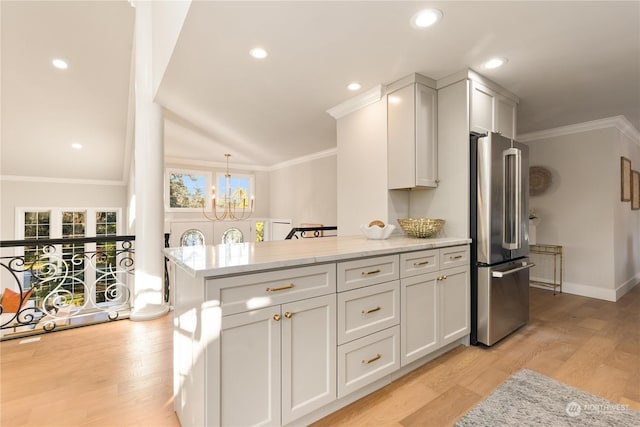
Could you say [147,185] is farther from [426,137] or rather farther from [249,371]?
[426,137]

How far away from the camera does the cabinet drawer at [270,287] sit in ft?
4.15

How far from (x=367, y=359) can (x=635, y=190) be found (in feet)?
17.9

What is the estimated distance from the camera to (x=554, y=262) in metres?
4.15

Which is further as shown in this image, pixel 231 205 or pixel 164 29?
pixel 231 205

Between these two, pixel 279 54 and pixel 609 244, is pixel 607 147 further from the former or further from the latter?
pixel 279 54

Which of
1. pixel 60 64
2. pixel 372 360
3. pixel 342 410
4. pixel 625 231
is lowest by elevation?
pixel 342 410

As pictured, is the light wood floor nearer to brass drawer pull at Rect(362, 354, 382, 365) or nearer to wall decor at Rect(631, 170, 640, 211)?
brass drawer pull at Rect(362, 354, 382, 365)

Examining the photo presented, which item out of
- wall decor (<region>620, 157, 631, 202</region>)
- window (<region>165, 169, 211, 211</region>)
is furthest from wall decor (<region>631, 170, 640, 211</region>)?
window (<region>165, 169, 211, 211</region>)

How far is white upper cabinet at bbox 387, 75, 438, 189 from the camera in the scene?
268cm

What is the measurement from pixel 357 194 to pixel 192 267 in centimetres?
233

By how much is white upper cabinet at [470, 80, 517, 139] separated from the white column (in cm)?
341

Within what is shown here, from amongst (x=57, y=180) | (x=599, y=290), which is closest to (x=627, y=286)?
(x=599, y=290)

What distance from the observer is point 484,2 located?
1.79 m

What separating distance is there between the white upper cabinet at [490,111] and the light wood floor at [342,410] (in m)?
1.99
